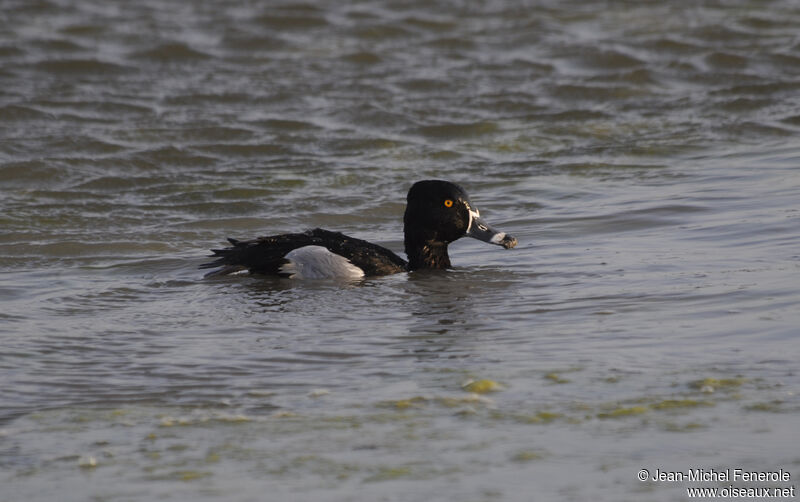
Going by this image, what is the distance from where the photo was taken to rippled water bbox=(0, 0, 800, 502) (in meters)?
4.91

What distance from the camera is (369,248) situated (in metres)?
8.57

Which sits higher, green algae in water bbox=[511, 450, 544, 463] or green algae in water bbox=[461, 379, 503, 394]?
green algae in water bbox=[461, 379, 503, 394]

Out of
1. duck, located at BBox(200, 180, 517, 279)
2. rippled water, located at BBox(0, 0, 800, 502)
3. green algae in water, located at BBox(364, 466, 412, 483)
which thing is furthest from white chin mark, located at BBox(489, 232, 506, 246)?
green algae in water, located at BBox(364, 466, 412, 483)

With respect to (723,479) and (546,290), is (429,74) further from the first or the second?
(723,479)

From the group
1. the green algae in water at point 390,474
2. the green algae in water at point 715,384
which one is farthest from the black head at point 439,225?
the green algae in water at point 390,474

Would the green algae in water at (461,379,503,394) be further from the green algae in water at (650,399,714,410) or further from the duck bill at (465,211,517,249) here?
the duck bill at (465,211,517,249)

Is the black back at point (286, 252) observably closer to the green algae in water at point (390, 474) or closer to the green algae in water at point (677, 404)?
the green algae in water at point (677, 404)

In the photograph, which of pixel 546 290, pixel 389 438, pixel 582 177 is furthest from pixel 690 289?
pixel 582 177

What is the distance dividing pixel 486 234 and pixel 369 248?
83 cm

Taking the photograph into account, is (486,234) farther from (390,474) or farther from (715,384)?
(390,474)

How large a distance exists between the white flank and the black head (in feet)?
1.90

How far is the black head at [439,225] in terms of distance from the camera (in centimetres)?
880

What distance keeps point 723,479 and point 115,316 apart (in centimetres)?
397

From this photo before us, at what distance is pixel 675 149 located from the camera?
12.8 metres
